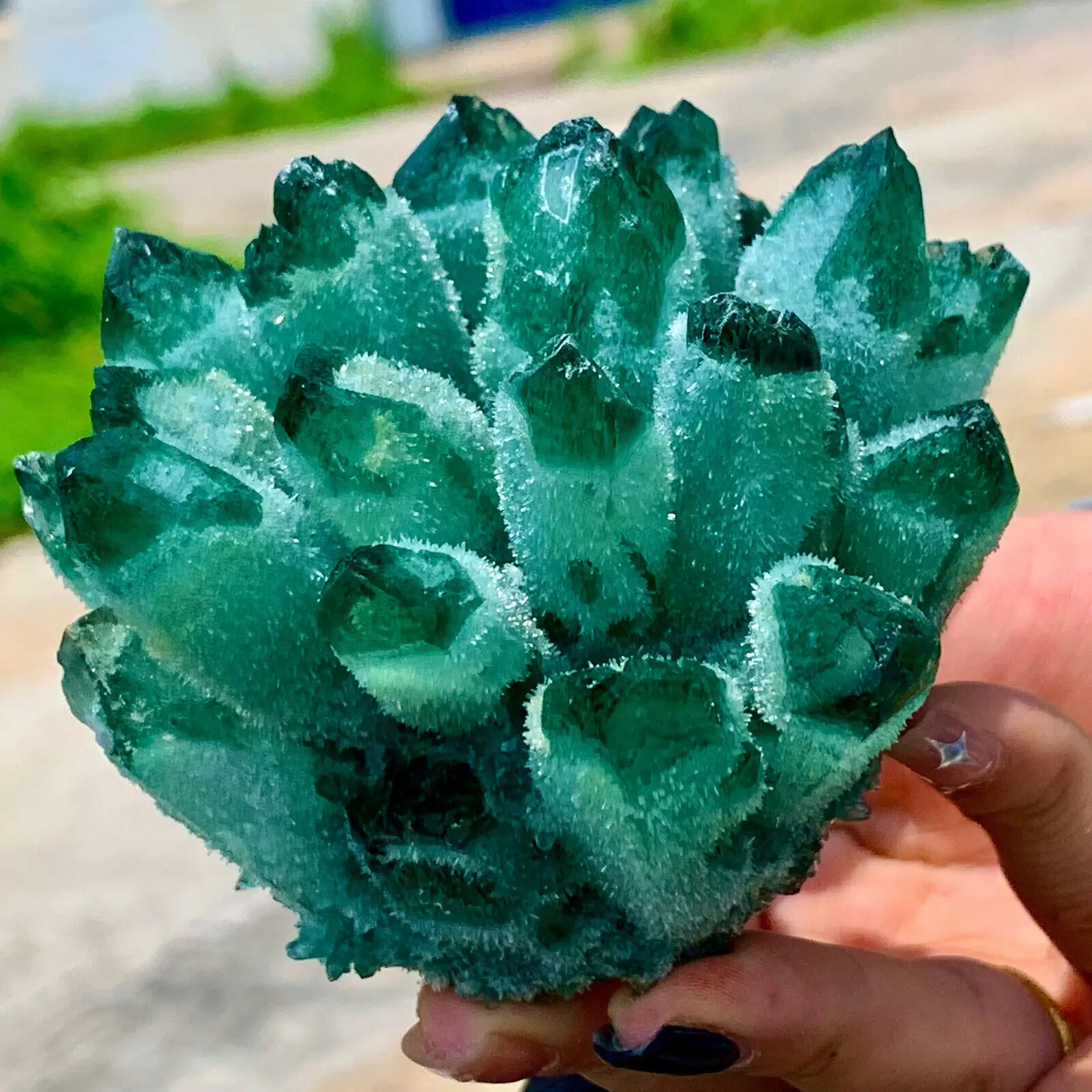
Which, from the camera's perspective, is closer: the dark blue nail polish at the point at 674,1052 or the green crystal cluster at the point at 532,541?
the green crystal cluster at the point at 532,541

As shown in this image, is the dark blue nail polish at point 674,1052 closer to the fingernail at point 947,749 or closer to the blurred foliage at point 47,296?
the fingernail at point 947,749

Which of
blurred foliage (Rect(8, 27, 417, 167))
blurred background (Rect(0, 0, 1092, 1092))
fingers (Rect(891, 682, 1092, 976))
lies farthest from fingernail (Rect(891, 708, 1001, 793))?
blurred foliage (Rect(8, 27, 417, 167))

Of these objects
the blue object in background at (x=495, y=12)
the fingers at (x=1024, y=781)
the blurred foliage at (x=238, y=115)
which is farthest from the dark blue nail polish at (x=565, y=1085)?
the blue object in background at (x=495, y=12)

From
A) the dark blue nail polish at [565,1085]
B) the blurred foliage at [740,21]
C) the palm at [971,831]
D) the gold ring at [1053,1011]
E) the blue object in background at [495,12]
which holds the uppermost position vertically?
the blue object in background at [495,12]

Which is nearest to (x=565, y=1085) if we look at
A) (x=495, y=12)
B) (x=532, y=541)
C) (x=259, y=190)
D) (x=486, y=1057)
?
(x=486, y=1057)

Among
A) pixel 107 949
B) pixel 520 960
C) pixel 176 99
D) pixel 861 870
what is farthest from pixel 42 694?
pixel 176 99

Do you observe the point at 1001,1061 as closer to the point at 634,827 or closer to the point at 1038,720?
the point at 1038,720

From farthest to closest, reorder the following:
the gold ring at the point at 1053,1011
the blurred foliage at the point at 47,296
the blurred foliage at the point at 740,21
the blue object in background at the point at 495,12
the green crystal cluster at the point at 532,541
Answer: the blue object in background at the point at 495,12 < the blurred foliage at the point at 740,21 < the blurred foliage at the point at 47,296 < the gold ring at the point at 1053,1011 < the green crystal cluster at the point at 532,541

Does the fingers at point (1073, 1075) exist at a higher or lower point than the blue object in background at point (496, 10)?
lower

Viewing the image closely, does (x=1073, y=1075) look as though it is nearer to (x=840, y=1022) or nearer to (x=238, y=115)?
(x=840, y=1022)

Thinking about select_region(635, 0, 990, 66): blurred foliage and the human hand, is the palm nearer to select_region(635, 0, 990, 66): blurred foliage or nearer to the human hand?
the human hand
